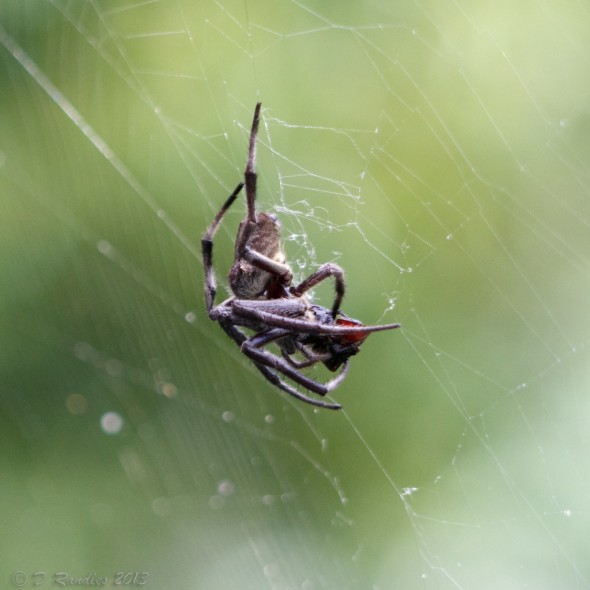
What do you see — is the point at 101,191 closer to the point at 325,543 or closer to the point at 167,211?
the point at 167,211

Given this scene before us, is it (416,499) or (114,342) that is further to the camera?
(114,342)

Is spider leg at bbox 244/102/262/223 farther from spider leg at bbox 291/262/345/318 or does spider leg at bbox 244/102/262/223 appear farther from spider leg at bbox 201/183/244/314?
spider leg at bbox 291/262/345/318

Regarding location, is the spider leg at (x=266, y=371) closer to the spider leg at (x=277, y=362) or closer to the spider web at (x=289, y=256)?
the spider leg at (x=277, y=362)

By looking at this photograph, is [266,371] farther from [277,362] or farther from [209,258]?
[209,258]

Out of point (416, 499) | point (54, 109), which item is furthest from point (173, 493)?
point (54, 109)

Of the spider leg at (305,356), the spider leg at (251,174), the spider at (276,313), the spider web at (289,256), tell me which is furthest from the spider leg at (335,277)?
the spider web at (289,256)
